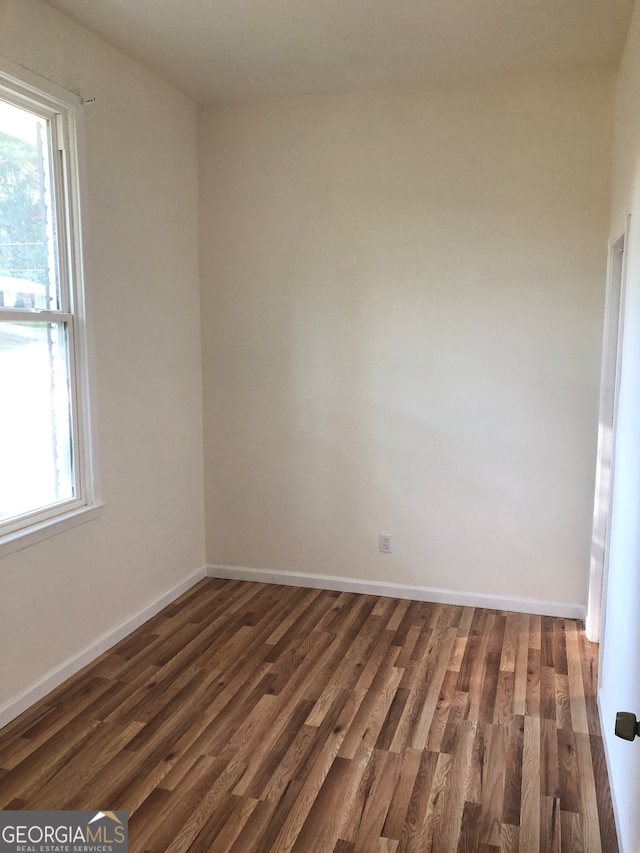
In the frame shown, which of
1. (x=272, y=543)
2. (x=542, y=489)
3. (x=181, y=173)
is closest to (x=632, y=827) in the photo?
(x=542, y=489)

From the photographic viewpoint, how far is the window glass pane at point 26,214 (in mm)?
2727

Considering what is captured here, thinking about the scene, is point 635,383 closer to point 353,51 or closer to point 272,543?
point 353,51

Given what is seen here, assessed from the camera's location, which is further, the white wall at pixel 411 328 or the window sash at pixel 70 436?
the white wall at pixel 411 328

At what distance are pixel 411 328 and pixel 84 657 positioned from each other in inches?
93.9

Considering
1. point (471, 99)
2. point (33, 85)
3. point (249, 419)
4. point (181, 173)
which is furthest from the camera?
point (249, 419)

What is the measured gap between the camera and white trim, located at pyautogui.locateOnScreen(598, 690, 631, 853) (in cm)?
208

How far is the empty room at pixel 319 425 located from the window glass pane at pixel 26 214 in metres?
0.02

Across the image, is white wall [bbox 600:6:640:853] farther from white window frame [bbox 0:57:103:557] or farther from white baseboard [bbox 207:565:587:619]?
white window frame [bbox 0:57:103:557]

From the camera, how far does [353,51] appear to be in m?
3.29

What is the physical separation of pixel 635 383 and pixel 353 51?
213cm

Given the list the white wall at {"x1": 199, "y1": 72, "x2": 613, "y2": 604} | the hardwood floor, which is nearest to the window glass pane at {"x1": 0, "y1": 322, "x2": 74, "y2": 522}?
the hardwood floor

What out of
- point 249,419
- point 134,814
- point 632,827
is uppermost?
point 249,419

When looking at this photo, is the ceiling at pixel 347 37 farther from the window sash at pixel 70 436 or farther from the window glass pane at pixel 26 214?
the window sash at pixel 70 436

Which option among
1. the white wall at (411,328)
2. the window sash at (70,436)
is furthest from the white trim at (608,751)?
the window sash at (70,436)
